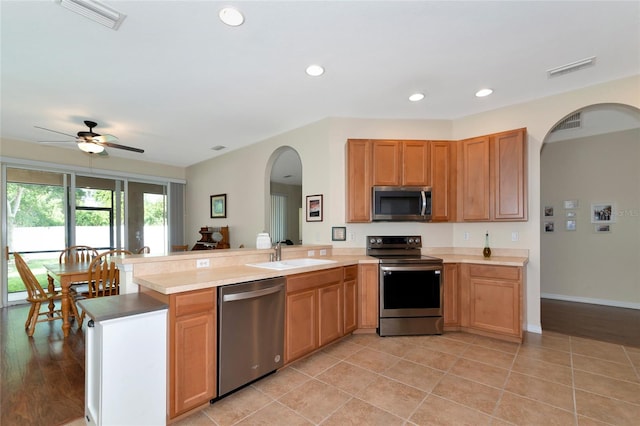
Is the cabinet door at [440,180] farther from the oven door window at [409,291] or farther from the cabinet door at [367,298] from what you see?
the cabinet door at [367,298]

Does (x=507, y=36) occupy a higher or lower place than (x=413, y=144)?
higher

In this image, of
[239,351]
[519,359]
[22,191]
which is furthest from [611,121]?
[22,191]

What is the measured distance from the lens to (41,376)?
2.42 m

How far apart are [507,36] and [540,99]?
162cm

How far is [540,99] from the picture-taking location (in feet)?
11.0

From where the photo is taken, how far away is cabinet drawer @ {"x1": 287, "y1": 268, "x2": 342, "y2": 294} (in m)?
2.56

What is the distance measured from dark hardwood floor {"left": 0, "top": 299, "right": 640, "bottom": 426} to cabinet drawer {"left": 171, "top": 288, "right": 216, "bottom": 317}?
3.43 feet

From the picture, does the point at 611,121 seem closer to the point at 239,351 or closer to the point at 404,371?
the point at 404,371

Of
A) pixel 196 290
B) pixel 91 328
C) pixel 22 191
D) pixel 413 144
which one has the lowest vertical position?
pixel 91 328

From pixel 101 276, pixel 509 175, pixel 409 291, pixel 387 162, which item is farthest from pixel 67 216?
pixel 509 175

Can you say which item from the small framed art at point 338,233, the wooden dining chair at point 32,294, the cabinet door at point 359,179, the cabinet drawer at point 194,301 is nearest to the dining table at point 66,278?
the wooden dining chair at point 32,294

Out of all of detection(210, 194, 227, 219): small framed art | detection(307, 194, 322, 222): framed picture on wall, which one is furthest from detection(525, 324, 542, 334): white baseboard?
detection(210, 194, 227, 219): small framed art

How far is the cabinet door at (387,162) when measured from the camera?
3.66 metres

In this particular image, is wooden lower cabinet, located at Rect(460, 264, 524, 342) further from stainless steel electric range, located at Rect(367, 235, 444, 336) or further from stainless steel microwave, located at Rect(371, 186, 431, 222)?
stainless steel microwave, located at Rect(371, 186, 431, 222)
